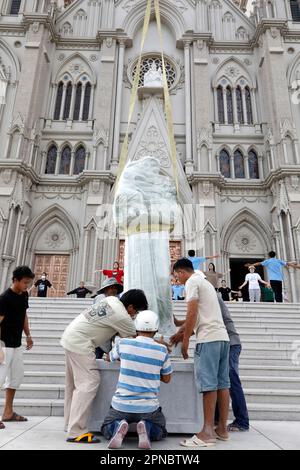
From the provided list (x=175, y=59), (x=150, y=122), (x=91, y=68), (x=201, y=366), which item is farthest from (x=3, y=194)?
(x=201, y=366)

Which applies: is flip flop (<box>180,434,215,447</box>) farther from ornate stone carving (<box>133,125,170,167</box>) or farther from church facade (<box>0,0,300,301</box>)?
ornate stone carving (<box>133,125,170,167</box>)

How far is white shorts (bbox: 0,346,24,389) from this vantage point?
3.97m

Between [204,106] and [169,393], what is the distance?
1875 centimetres

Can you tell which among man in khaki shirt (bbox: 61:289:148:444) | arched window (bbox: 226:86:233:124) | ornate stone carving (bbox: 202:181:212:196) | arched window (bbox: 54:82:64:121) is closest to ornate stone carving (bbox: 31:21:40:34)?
arched window (bbox: 54:82:64:121)

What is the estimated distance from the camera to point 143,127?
19344mm

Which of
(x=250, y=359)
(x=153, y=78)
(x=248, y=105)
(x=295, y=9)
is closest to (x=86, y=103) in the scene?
(x=153, y=78)

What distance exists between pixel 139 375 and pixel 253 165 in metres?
18.5

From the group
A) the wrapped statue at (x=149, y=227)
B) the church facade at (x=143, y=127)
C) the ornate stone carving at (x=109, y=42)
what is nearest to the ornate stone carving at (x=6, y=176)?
the church facade at (x=143, y=127)

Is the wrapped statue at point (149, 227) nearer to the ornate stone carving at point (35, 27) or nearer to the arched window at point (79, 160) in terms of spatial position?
the arched window at point (79, 160)

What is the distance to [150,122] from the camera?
19.6 meters

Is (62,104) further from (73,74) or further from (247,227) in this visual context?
(247,227)

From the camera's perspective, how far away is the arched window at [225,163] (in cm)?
1944

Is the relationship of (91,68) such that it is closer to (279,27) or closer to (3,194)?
(3,194)

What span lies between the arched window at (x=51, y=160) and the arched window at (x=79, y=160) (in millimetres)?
1272
